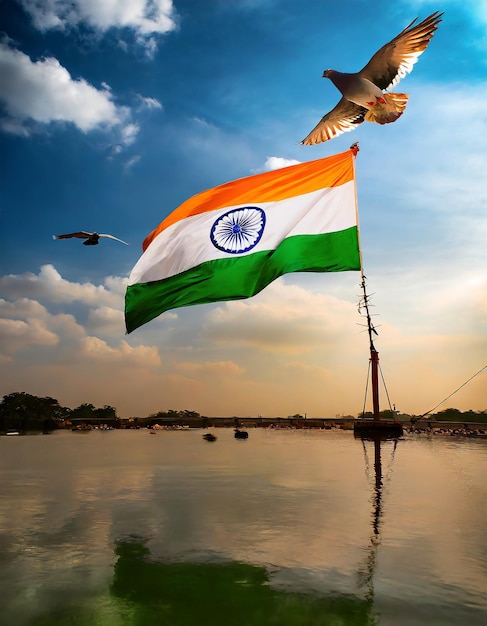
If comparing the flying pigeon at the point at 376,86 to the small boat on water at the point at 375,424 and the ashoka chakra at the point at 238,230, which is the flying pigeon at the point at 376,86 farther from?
the small boat on water at the point at 375,424

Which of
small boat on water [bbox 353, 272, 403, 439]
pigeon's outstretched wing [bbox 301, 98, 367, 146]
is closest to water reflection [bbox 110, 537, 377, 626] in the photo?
pigeon's outstretched wing [bbox 301, 98, 367, 146]

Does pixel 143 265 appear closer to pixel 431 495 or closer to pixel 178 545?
pixel 178 545

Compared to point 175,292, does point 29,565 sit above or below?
below

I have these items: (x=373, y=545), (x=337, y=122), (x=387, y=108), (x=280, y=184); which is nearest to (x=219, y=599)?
(x=373, y=545)

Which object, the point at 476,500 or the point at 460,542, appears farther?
the point at 476,500

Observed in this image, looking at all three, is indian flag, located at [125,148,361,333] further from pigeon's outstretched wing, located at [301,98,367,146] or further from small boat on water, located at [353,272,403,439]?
A: small boat on water, located at [353,272,403,439]

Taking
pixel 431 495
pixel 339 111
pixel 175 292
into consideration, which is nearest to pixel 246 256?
pixel 175 292

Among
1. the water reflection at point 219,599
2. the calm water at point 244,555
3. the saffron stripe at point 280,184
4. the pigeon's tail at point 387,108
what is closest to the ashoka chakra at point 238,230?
the saffron stripe at point 280,184
